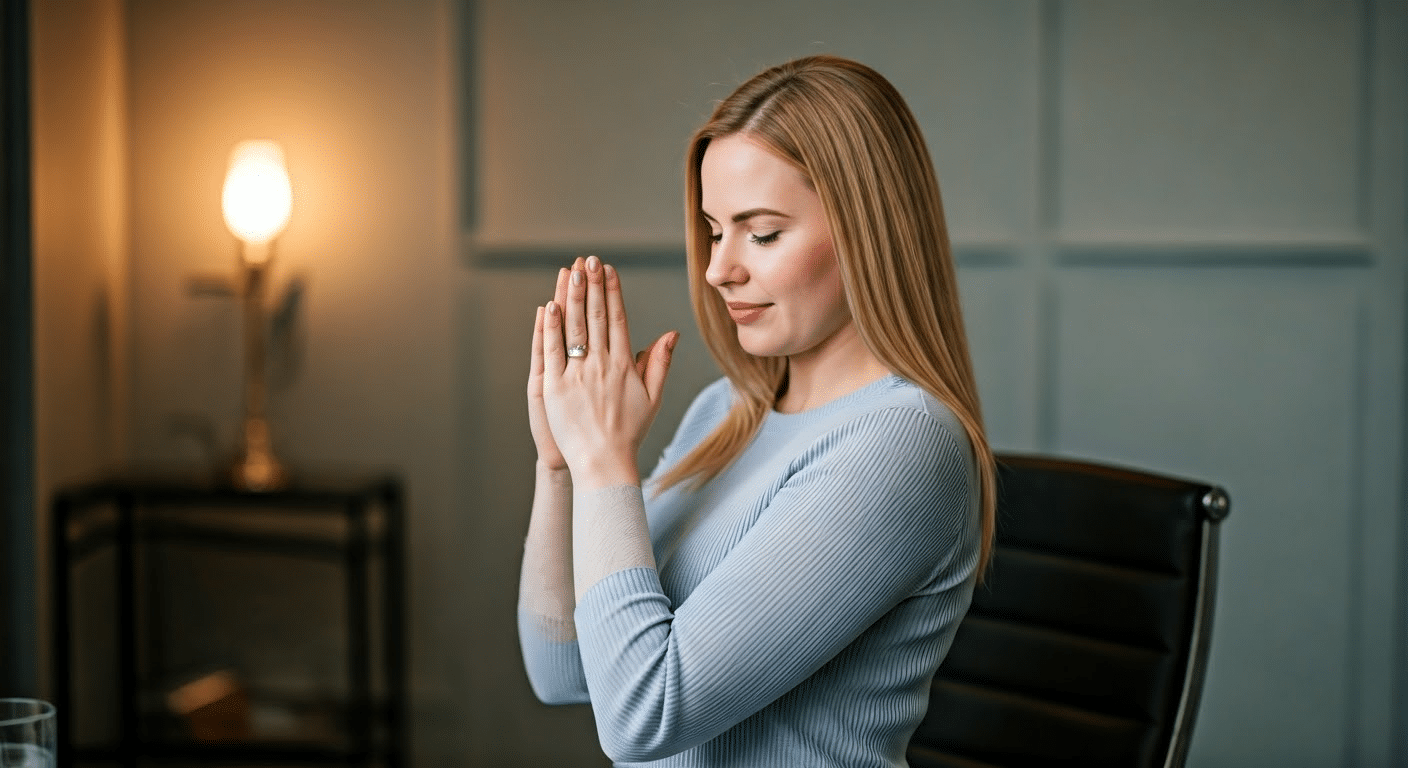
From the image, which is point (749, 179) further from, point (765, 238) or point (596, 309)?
point (596, 309)

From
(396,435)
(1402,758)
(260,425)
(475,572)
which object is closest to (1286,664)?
(1402,758)

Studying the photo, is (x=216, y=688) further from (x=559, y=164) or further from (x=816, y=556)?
(x=816, y=556)

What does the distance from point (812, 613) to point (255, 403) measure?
2.22 meters

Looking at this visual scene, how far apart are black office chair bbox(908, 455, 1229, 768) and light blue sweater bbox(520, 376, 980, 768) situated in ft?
1.06

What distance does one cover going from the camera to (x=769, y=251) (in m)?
1.19

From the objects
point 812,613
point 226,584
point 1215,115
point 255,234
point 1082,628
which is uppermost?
point 1215,115

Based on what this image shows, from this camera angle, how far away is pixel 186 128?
311cm

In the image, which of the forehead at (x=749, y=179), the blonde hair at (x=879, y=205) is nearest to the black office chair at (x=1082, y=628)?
the blonde hair at (x=879, y=205)

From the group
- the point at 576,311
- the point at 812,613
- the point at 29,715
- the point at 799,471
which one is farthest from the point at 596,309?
the point at 29,715

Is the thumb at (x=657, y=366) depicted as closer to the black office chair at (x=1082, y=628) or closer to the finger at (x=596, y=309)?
the finger at (x=596, y=309)

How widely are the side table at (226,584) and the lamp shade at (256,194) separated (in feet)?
1.80

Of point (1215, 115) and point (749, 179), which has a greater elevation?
point (1215, 115)

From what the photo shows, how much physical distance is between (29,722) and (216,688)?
2.36 m

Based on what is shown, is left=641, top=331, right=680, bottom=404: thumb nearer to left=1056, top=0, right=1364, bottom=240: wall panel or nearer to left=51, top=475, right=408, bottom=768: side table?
left=51, top=475, right=408, bottom=768: side table
